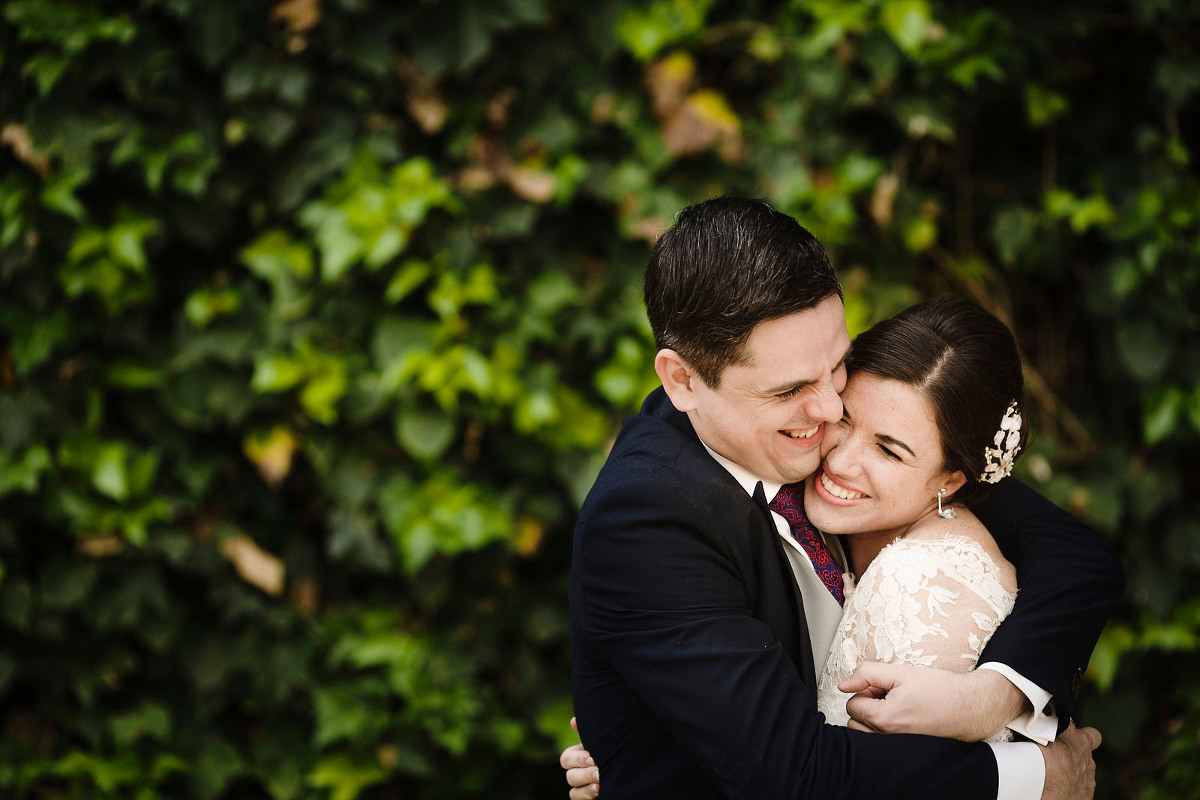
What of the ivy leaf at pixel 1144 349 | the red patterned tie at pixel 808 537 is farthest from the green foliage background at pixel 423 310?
the red patterned tie at pixel 808 537

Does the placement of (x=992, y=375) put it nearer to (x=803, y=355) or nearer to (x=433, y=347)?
(x=803, y=355)

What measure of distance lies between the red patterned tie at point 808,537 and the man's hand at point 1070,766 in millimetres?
446

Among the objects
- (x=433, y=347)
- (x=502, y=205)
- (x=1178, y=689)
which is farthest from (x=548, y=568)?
(x=1178, y=689)

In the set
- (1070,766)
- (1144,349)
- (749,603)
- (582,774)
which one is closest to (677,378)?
(749,603)

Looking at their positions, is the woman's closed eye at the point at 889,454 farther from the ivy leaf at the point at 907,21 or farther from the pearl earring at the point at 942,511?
the ivy leaf at the point at 907,21

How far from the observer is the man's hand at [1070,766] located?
177 cm

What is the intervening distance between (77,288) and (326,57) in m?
1.06

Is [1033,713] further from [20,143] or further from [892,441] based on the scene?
[20,143]

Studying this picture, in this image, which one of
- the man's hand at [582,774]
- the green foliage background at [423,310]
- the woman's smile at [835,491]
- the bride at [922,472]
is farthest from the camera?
the green foliage background at [423,310]

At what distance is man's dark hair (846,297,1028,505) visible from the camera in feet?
6.17

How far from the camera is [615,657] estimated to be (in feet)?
5.57

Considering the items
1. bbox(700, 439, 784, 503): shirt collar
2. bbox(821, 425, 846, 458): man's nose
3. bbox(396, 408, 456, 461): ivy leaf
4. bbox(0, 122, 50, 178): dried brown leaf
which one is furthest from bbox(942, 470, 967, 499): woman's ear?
bbox(0, 122, 50, 178): dried brown leaf

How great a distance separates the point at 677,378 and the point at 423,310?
1559 mm

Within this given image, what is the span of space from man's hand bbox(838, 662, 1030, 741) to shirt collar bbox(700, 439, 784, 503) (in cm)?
36
